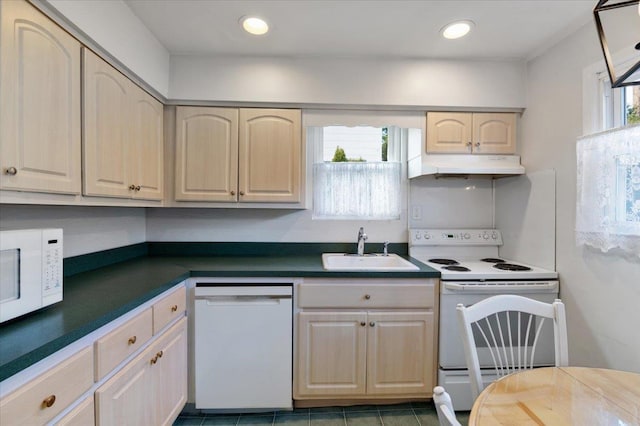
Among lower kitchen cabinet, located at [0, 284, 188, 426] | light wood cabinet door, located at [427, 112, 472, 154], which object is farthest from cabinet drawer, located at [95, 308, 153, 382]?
light wood cabinet door, located at [427, 112, 472, 154]

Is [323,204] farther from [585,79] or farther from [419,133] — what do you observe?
[585,79]

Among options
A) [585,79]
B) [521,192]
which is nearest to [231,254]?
[521,192]

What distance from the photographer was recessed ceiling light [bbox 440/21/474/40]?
5.57ft

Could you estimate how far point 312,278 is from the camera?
178 cm

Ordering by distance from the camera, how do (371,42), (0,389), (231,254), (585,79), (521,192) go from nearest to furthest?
(0,389) < (585,79) < (371,42) < (521,192) < (231,254)

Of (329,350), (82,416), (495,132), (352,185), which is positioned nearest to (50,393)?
(82,416)

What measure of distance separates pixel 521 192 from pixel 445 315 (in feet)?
3.63

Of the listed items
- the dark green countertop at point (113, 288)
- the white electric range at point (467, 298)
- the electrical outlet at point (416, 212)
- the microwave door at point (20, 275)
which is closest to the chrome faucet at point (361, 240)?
the dark green countertop at point (113, 288)

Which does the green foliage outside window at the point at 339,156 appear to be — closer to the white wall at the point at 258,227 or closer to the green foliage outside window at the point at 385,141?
the green foliage outside window at the point at 385,141

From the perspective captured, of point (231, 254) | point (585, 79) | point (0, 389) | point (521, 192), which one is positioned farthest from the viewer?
point (231, 254)

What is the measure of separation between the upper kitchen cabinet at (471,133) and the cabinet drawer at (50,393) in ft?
7.27

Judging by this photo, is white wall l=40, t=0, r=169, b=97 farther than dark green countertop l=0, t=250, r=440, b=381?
Yes

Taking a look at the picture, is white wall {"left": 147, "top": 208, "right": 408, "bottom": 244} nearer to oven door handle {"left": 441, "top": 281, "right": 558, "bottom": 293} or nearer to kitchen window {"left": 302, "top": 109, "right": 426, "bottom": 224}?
kitchen window {"left": 302, "top": 109, "right": 426, "bottom": 224}

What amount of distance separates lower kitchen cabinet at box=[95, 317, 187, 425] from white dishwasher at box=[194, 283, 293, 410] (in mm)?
120
